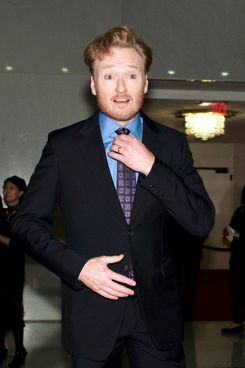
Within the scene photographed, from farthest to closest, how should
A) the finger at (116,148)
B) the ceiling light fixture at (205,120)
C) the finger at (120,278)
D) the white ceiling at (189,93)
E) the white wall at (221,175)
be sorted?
the white wall at (221,175) → the ceiling light fixture at (205,120) → the white ceiling at (189,93) → the finger at (116,148) → the finger at (120,278)

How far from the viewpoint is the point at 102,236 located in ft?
7.47

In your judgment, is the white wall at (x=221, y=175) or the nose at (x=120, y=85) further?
the white wall at (x=221, y=175)

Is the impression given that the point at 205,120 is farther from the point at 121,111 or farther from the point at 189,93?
the point at 121,111

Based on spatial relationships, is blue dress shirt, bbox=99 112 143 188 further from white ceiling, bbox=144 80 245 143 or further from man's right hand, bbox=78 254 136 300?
white ceiling, bbox=144 80 245 143

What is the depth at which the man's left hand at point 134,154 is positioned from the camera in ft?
7.11

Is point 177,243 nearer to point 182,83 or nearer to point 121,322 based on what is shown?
point 182,83

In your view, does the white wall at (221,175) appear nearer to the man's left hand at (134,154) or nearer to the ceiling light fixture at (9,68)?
the ceiling light fixture at (9,68)

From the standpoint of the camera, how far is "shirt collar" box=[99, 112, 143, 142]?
238 cm

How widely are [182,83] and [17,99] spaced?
1604 mm

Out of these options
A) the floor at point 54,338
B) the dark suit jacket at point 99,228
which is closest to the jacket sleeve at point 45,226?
the dark suit jacket at point 99,228

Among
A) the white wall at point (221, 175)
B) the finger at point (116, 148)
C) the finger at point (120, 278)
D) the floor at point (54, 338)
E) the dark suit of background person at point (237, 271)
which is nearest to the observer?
the finger at point (120, 278)

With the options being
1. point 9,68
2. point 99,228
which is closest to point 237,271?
point 9,68

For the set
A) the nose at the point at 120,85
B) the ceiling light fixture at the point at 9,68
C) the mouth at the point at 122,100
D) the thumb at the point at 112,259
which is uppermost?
the ceiling light fixture at the point at 9,68

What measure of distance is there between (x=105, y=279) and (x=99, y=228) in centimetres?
24
